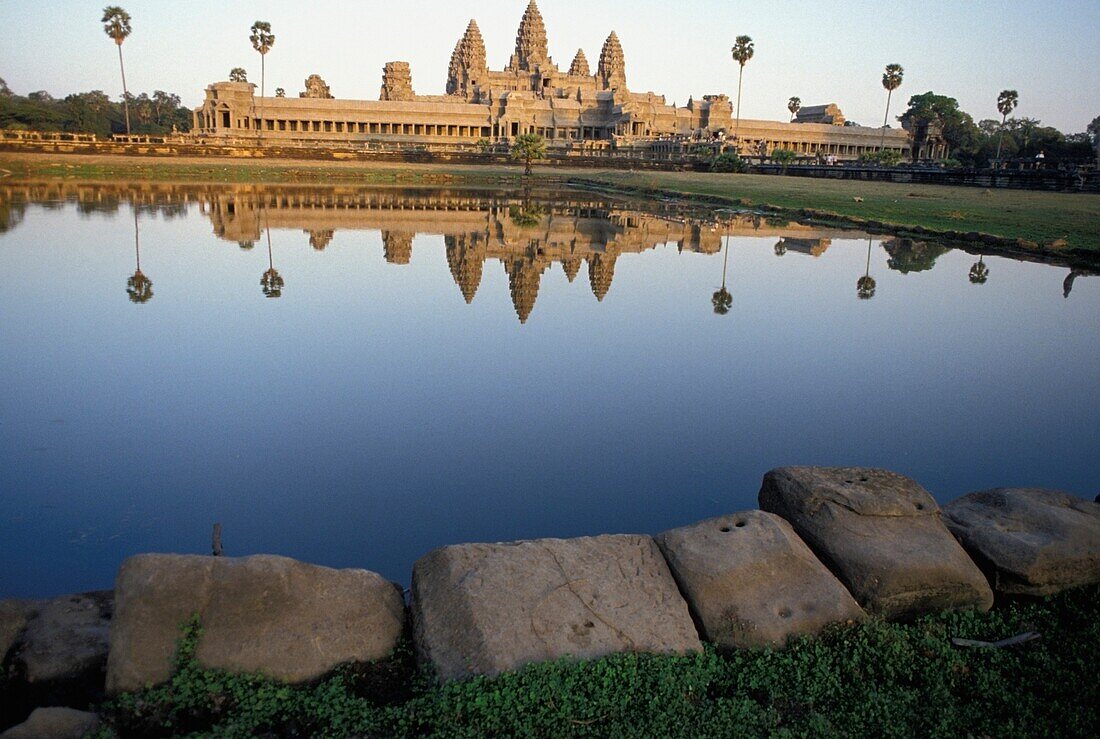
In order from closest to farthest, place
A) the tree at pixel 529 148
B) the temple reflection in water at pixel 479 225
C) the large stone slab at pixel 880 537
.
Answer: the large stone slab at pixel 880 537
the temple reflection in water at pixel 479 225
the tree at pixel 529 148

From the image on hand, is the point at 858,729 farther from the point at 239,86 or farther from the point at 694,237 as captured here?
the point at 239,86

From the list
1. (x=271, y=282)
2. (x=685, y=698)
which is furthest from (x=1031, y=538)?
(x=271, y=282)

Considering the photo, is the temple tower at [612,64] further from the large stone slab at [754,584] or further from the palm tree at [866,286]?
the large stone slab at [754,584]

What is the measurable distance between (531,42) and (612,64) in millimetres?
11840

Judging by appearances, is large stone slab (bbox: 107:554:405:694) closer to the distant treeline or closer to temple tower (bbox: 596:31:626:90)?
the distant treeline

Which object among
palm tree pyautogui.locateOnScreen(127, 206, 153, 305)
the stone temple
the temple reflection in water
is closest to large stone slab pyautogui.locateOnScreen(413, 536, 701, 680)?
the temple reflection in water

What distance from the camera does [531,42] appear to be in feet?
354

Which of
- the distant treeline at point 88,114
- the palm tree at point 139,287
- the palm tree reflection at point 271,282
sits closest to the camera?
the palm tree at point 139,287

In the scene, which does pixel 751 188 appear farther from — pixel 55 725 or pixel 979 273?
pixel 55 725

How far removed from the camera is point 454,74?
116 metres

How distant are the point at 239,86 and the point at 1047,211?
8105 cm

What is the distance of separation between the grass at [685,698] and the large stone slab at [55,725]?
0.11 m

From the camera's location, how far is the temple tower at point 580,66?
107562 mm

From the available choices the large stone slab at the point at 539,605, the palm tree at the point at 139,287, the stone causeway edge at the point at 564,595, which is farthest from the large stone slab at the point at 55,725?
the palm tree at the point at 139,287
